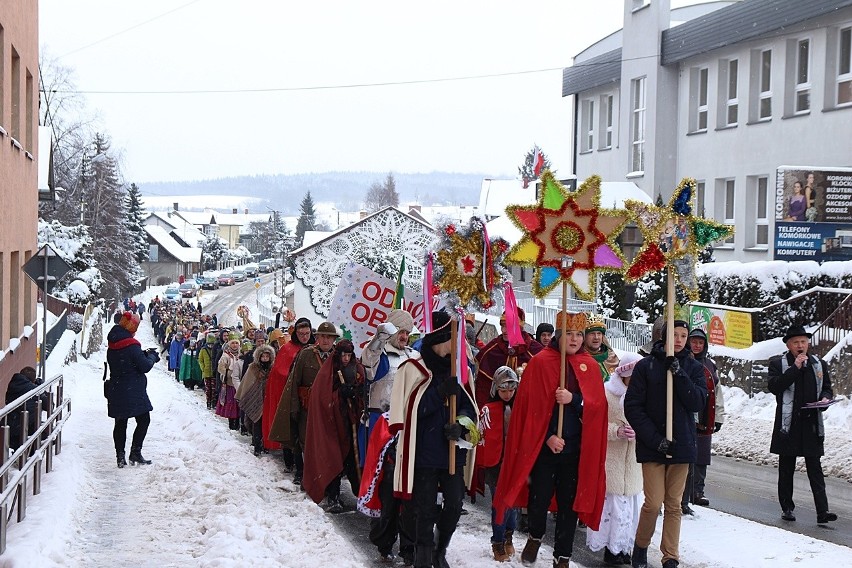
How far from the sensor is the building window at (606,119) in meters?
41.0

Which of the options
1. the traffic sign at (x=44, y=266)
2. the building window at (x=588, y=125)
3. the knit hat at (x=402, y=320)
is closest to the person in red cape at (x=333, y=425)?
the knit hat at (x=402, y=320)

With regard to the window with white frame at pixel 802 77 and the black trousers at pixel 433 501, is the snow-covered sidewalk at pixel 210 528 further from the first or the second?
the window with white frame at pixel 802 77

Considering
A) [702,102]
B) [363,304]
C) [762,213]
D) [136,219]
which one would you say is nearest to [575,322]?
[363,304]

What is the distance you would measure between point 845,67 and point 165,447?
2003 cm

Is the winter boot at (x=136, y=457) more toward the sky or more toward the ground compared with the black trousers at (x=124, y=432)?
more toward the ground

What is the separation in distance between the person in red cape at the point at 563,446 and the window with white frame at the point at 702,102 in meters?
27.1

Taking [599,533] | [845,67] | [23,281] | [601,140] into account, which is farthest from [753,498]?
[601,140]

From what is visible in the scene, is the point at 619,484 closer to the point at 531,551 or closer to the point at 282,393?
the point at 531,551

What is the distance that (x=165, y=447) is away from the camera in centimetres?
1432

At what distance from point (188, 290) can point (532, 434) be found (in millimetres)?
98956

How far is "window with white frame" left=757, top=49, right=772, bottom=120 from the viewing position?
30.4 m

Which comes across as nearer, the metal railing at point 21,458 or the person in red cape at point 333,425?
the metal railing at point 21,458

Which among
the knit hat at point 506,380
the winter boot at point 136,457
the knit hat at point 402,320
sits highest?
the knit hat at point 402,320

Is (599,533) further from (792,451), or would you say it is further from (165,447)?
(165,447)
